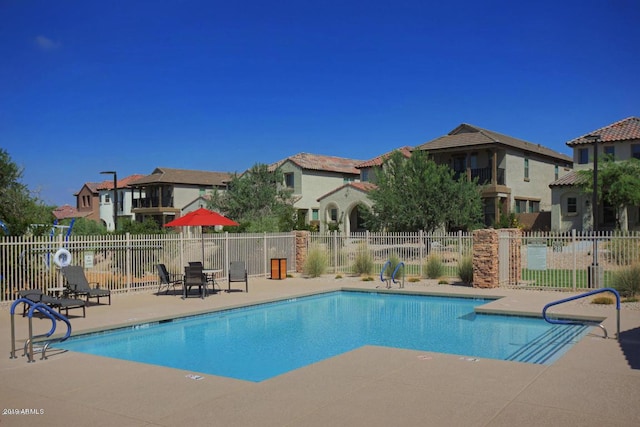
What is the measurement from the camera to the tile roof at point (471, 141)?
129 feet

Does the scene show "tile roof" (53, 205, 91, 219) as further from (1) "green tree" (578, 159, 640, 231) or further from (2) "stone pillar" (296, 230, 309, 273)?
(1) "green tree" (578, 159, 640, 231)

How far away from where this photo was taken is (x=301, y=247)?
79.5 feet

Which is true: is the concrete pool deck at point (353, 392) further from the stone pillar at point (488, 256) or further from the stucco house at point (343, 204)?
the stucco house at point (343, 204)

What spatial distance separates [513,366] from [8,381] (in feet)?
22.7

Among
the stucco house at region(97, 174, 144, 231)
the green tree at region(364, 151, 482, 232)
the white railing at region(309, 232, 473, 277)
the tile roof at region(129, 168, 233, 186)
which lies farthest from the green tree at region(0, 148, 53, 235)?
the stucco house at region(97, 174, 144, 231)

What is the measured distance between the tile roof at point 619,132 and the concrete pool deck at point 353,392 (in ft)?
95.9

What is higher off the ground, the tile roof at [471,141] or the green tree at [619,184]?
the tile roof at [471,141]

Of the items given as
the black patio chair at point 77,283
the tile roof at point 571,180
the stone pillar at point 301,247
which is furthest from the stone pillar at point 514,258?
the tile roof at point 571,180

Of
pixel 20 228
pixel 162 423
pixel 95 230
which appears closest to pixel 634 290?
pixel 162 423

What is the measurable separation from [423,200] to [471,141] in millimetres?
12037

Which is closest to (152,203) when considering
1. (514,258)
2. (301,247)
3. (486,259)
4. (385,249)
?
(301,247)

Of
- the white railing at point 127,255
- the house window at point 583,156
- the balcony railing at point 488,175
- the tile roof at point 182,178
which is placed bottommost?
the white railing at point 127,255

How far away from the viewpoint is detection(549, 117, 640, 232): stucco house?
3528 centimetres

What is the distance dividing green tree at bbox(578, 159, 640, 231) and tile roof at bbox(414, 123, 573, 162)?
6839 millimetres
